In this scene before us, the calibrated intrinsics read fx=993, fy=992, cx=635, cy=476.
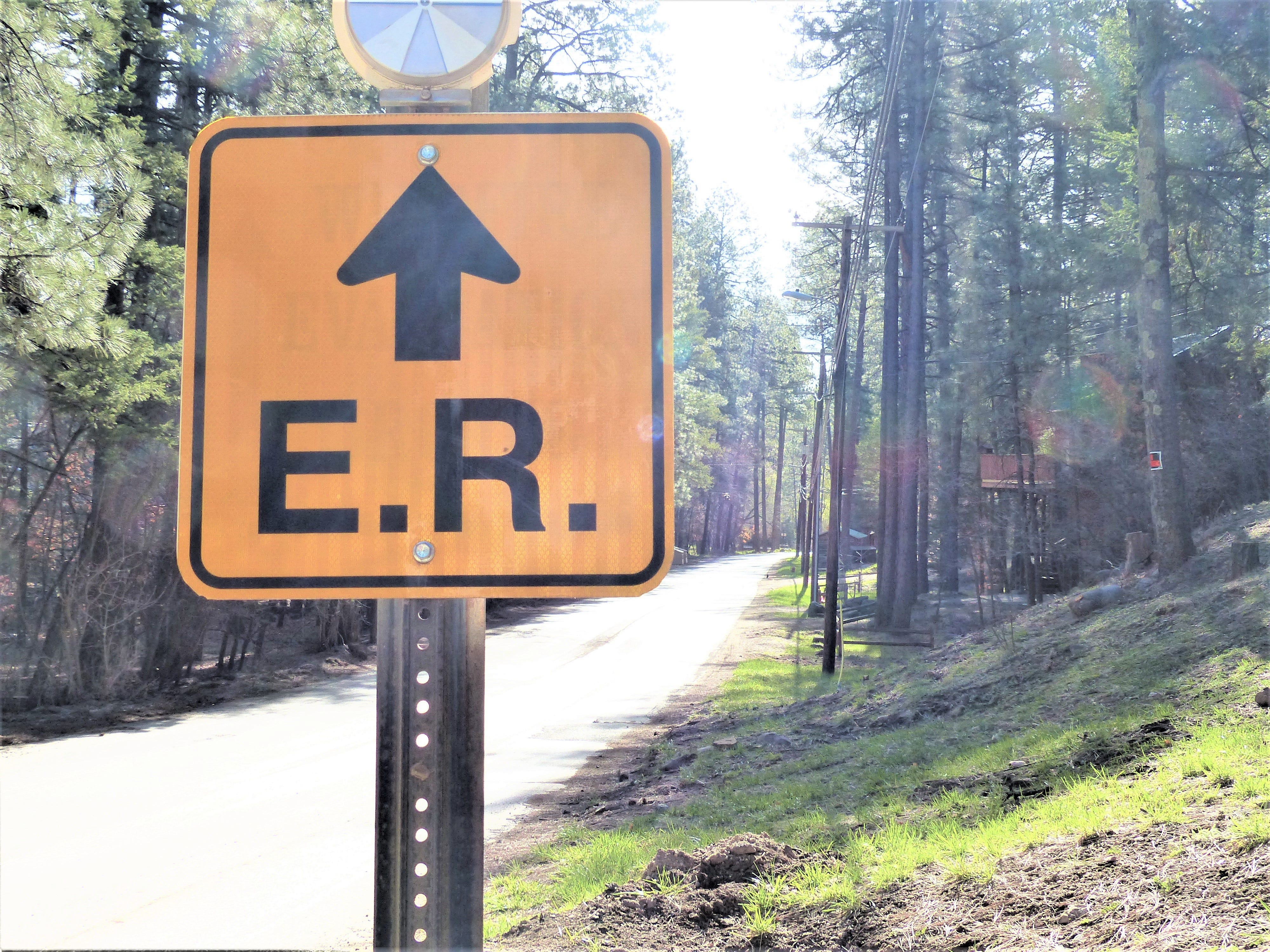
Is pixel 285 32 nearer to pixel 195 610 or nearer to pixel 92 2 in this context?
pixel 92 2

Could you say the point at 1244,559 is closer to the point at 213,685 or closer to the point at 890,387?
the point at 213,685

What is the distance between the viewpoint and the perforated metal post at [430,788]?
1.35 m

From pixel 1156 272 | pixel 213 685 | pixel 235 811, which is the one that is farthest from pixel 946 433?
pixel 235 811

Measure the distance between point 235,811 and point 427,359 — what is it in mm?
7545

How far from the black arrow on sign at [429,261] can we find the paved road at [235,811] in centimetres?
450

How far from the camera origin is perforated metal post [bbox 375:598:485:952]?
4.44 ft

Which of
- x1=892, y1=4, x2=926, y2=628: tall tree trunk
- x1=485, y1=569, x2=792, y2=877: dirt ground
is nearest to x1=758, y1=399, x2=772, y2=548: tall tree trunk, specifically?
x1=892, y1=4, x2=926, y2=628: tall tree trunk

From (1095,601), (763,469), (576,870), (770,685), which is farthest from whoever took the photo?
(763,469)

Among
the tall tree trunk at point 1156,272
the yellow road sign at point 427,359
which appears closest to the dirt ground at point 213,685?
the yellow road sign at point 427,359

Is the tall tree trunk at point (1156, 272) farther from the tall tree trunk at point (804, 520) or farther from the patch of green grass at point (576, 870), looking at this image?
the tall tree trunk at point (804, 520)

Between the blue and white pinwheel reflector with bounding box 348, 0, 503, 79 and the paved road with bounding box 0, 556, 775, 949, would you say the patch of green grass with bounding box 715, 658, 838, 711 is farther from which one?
the blue and white pinwheel reflector with bounding box 348, 0, 503, 79

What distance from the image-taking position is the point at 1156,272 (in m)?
14.0

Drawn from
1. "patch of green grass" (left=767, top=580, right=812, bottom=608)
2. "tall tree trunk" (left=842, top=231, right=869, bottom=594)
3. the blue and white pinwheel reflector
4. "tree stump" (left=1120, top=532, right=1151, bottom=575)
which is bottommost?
"patch of green grass" (left=767, top=580, right=812, bottom=608)

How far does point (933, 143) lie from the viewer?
→ 2469 cm
